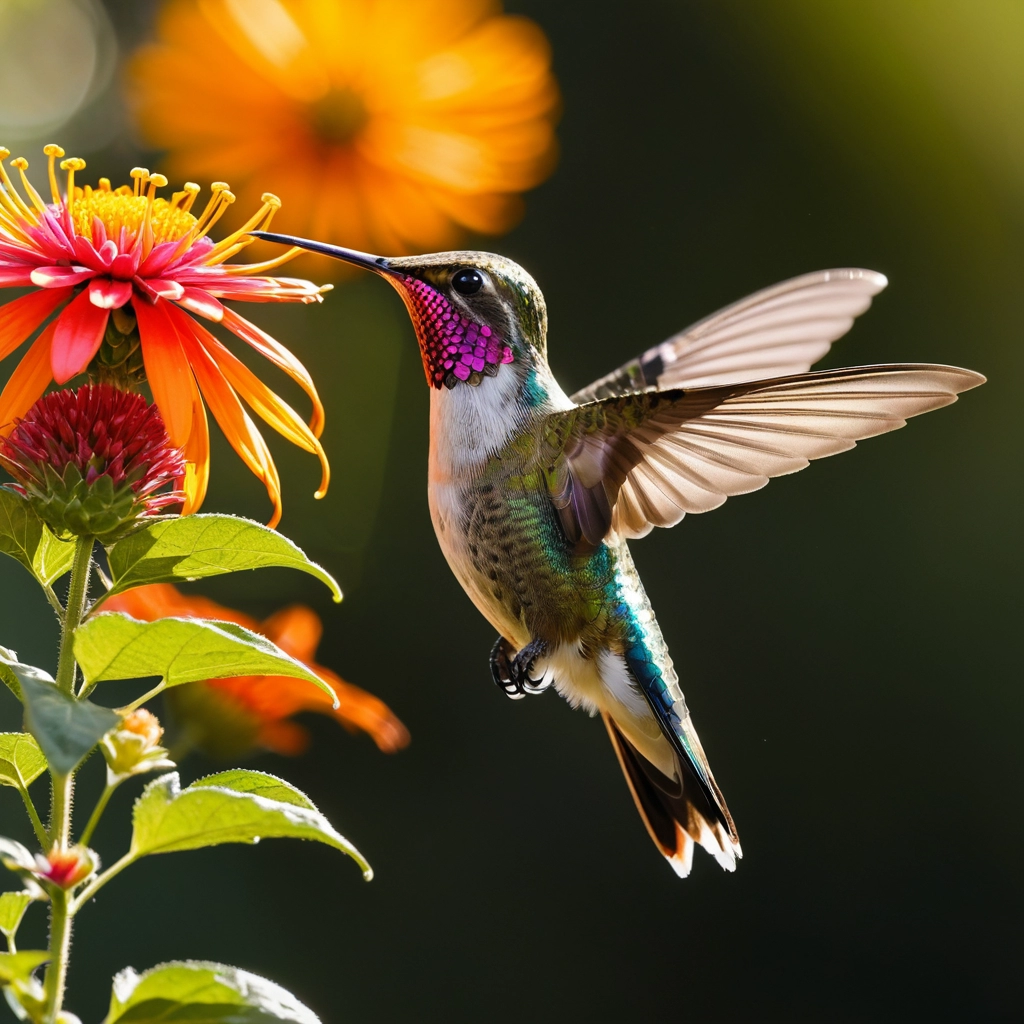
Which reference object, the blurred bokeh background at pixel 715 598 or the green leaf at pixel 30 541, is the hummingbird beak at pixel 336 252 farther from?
the blurred bokeh background at pixel 715 598

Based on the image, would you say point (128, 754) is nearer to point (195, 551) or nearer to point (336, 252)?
point (195, 551)

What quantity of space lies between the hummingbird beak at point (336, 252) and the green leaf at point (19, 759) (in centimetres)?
40

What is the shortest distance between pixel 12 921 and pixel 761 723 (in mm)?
2117

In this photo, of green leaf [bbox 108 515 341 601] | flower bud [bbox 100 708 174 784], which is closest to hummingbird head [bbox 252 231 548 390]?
green leaf [bbox 108 515 341 601]

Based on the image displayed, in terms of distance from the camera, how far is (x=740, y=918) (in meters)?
2.51

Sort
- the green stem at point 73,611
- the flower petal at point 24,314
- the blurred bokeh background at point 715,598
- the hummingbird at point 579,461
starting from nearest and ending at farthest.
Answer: the green stem at point 73,611 → the flower petal at point 24,314 → the hummingbird at point 579,461 → the blurred bokeh background at point 715,598

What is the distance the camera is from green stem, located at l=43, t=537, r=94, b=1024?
0.58 metres

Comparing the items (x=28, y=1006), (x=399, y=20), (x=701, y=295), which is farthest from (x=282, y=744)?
(x=701, y=295)

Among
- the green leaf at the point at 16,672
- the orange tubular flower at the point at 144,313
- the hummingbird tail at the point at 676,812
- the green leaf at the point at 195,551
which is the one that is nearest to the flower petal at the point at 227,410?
the orange tubular flower at the point at 144,313

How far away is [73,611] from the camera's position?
694 mm

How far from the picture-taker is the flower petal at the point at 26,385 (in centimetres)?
80

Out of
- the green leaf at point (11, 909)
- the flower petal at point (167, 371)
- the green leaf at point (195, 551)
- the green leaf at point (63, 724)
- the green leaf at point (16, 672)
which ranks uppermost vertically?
the flower petal at point (167, 371)

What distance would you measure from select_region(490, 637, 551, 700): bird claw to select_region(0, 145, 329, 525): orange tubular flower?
44 cm

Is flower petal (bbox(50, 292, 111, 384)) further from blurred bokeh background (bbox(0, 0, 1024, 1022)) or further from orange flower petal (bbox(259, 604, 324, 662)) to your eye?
blurred bokeh background (bbox(0, 0, 1024, 1022))
